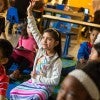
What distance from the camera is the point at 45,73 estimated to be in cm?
267

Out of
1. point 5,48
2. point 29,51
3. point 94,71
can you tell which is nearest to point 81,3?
point 29,51

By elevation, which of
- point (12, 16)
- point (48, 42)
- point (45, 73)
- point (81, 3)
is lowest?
point (81, 3)

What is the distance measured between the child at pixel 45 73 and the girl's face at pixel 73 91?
5.68 feet

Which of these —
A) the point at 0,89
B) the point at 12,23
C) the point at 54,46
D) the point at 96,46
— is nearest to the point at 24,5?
the point at 12,23

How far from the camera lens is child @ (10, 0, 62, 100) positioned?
99.9 inches

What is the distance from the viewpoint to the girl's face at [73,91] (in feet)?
2.44

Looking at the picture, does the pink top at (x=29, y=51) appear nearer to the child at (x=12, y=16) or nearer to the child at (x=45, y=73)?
the child at (x=45, y=73)

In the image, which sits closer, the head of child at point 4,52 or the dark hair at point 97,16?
the head of child at point 4,52

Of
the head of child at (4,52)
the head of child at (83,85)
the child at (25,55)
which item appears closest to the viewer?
the head of child at (83,85)

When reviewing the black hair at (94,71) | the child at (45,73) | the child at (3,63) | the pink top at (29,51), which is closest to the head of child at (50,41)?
the child at (45,73)

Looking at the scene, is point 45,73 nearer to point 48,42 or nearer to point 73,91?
point 48,42

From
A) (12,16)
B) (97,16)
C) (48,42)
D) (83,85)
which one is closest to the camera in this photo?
(83,85)

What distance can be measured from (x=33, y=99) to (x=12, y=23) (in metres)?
4.39

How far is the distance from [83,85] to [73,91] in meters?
0.03
